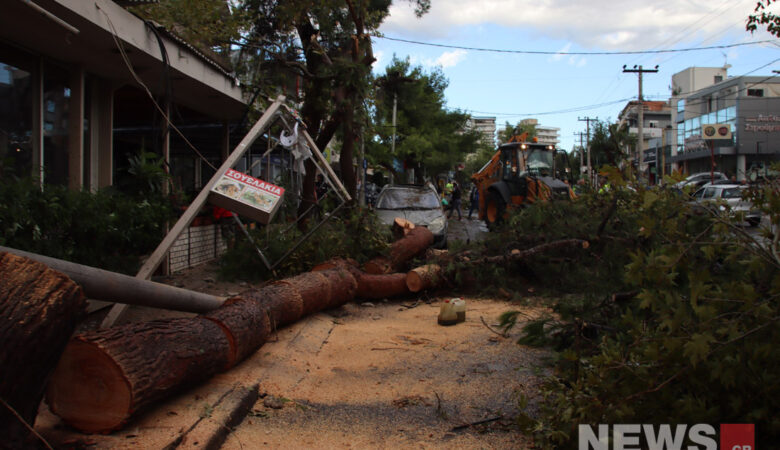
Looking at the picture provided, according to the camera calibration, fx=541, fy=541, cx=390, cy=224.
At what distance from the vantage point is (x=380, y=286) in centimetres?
816

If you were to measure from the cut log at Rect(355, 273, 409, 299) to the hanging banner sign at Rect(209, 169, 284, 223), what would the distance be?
102 inches

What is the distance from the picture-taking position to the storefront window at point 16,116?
6.15 meters

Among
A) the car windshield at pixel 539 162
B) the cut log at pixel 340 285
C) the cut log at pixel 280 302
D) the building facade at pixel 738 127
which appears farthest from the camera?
the building facade at pixel 738 127

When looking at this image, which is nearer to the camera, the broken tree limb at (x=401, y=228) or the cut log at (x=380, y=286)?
the cut log at (x=380, y=286)

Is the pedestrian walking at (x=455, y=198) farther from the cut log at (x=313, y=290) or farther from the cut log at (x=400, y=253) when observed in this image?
the cut log at (x=313, y=290)

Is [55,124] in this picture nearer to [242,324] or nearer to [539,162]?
[242,324]

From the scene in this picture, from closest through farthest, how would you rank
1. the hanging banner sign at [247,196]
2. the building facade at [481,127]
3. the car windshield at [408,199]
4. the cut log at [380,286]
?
the hanging banner sign at [247,196] < the cut log at [380,286] < the car windshield at [408,199] < the building facade at [481,127]

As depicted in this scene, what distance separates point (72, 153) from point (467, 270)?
582 cm

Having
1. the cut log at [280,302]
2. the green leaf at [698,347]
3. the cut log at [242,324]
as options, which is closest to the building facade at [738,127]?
the cut log at [280,302]

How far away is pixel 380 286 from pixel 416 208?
535cm

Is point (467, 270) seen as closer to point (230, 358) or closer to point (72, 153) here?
point (230, 358)

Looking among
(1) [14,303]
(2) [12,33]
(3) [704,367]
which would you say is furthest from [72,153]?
(3) [704,367]

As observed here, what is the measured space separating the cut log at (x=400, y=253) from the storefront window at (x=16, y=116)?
16.1 ft

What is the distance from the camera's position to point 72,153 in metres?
7.07
